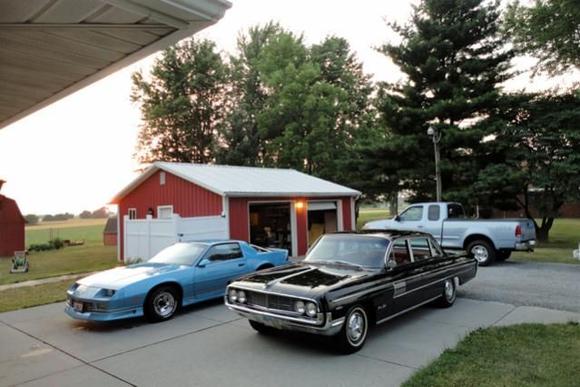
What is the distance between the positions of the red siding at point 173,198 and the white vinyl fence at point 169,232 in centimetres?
71

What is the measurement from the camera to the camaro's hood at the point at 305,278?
5.15m

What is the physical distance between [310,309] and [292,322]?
326 mm

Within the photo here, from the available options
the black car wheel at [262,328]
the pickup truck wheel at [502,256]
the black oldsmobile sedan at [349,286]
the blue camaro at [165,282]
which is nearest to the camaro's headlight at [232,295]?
the black oldsmobile sedan at [349,286]

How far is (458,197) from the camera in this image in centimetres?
2031

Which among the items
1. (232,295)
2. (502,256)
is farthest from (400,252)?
(502,256)

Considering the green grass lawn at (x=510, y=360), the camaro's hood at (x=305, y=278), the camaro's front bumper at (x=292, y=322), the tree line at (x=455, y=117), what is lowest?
the green grass lawn at (x=510, y=360)

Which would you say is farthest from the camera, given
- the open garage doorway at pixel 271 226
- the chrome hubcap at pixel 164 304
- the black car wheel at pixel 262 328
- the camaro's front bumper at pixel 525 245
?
the open garage doorway at pixel 271 226

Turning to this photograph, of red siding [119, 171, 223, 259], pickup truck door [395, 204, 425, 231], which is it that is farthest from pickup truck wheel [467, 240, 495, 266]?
red siding [119, 171, 223, 259]

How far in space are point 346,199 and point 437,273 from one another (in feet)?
39.0

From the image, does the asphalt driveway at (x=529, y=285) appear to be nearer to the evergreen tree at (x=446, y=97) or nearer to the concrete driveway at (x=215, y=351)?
the concrete driveway at (x=215, y=351)

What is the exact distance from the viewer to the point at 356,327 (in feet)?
17.3

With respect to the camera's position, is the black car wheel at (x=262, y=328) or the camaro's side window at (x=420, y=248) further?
the camaro's side window at (x=420, y=248)

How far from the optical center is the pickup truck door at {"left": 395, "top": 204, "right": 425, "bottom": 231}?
13.3 metres

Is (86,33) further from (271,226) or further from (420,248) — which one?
(271,226)
